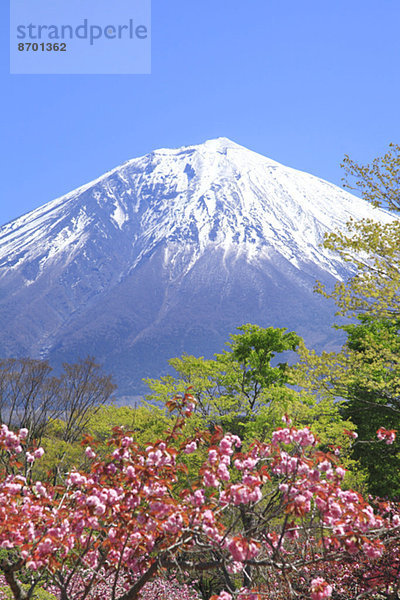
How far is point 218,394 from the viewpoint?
21125mm

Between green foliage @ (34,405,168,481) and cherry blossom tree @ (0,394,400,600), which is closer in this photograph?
cherry blossom tree @ (0,394,400,600)

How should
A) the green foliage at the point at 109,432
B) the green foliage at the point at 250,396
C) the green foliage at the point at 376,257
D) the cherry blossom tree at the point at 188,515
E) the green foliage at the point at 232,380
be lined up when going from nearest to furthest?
1. the cherry blossom tree at the point at 188,515
2. the green foliage at the point at 376,257
3. the green foliage at the point at 250,396
4. the green foliage at the point at 109,432
5. the green foliage at the point at 232,380

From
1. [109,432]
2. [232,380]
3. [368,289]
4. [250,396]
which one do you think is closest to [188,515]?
[368,289]

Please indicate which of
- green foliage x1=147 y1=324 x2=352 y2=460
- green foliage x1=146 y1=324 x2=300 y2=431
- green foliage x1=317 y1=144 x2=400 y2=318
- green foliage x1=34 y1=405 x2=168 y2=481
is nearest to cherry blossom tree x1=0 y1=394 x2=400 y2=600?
green foliage x1=317 y1=144 x2=400 y2=318

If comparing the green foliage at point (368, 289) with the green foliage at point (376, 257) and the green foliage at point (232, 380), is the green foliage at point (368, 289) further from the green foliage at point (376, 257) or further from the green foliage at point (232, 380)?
the green foliage at point (232, 380)

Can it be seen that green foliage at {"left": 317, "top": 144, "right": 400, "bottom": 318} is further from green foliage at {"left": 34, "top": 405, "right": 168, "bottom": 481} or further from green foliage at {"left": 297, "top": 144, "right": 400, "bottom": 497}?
green foliage at {"left": 34, "top": 405, "right": 168, "bottom": 481}

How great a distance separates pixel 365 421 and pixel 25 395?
55.2 feet

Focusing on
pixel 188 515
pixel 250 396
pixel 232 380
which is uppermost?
pixel 232 380

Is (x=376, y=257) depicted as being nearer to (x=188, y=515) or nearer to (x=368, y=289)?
(x=368, y=289)

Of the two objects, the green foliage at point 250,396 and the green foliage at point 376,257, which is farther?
the green foliage at point 250,396

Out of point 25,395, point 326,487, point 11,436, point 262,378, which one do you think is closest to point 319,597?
point 326,487

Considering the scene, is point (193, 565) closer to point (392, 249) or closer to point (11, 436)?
point (11, 436)

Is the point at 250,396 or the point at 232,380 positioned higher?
the point at 232,380

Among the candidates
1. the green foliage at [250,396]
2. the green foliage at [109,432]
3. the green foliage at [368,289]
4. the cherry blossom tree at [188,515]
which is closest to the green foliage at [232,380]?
the green foliage at [250,396]
